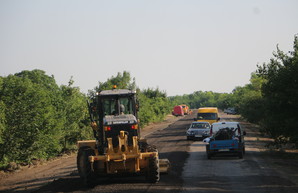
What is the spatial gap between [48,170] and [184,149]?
10501 mm

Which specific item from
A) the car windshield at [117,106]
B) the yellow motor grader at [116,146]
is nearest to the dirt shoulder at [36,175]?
the yellow motor grader at [116,146]

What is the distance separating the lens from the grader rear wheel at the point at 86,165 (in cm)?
1659

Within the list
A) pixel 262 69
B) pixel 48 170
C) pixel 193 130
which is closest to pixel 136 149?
pixel 48 170

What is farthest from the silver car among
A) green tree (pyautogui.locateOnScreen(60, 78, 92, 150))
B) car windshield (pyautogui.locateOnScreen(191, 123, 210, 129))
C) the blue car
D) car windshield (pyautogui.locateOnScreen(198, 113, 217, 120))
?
the blue car

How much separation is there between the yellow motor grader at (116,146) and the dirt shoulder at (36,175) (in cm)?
258

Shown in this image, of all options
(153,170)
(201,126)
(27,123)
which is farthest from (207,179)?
(201,126)

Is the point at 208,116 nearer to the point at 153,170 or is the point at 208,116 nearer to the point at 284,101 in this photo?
the point at 284,101

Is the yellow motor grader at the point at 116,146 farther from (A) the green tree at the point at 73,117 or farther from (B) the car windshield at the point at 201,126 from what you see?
(B) the car windshield at the point at 201,126

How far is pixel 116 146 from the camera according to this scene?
1738 cm

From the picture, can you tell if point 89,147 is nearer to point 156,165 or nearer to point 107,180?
point 107,180

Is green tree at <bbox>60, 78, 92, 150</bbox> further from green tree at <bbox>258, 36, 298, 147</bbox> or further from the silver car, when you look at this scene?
green tree at <bbox>258, 36, 298, 147</bbox>

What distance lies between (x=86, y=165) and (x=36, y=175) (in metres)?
6.88

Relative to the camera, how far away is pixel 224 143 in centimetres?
2536

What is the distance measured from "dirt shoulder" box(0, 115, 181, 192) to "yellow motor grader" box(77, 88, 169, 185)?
2.58 m
